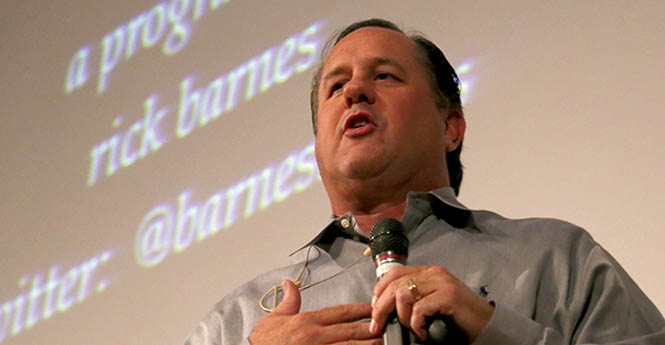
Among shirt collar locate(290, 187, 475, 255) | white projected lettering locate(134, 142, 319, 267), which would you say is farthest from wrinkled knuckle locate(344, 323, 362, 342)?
white projected lettering locate(134, 142, 319, 267)

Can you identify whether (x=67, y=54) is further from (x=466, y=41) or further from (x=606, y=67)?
(x=606, y=67)

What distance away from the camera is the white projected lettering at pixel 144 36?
3.06m

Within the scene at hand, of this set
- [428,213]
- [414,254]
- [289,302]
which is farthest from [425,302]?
[428,213]

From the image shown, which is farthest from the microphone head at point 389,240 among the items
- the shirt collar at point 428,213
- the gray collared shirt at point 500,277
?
the shirt collar at point 428,213

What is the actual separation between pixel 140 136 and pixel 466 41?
42.0 inches

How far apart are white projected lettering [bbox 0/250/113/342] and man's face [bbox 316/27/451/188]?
92 cm

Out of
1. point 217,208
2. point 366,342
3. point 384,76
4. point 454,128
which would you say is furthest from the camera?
point 217,208

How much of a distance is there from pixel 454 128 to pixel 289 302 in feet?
2.80

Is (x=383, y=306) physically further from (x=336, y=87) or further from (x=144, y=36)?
(x=144, y=36)

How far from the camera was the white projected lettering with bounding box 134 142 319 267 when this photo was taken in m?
2.69

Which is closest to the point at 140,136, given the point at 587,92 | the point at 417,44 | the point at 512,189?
the point at 417,44

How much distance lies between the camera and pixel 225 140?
286 cm

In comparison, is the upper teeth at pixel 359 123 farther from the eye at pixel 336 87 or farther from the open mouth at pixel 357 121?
the eye at pixel 336 87

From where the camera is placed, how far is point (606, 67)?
2494mm
